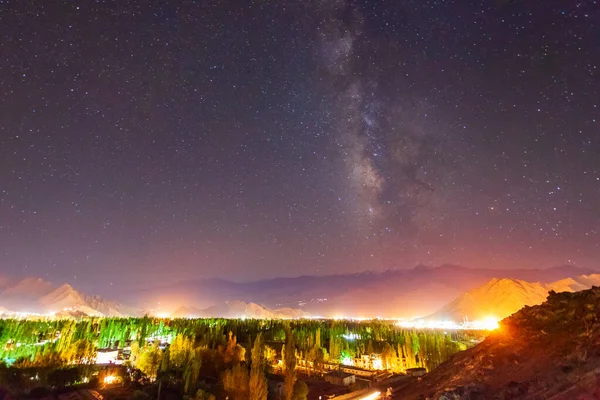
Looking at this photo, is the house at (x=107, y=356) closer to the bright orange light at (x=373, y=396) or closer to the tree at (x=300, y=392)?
the tree at (x=300, y=392)

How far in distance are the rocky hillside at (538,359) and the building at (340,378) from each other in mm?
26019

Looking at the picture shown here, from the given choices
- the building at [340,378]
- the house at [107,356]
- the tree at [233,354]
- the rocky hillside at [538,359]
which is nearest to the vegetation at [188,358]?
the tree at [233,354]

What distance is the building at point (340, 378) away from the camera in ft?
178

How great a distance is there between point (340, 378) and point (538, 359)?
39.2 metres

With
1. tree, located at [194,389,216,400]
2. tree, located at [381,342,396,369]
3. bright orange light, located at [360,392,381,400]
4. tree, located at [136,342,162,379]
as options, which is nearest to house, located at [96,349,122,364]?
tree, located at [136,342,162,379]

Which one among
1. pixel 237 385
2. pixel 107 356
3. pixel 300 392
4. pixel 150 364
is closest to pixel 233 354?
pixel 150 364

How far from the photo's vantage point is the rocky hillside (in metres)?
17.6

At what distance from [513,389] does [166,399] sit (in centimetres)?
3937

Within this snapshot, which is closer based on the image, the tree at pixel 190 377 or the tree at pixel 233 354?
the tree at pixel 190 377

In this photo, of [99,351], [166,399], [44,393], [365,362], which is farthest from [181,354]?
[365,362]

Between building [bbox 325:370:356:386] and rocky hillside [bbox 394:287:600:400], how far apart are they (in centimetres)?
2602

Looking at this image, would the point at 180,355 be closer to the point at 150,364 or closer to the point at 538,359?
the point at 150,364

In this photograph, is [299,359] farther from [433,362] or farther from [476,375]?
[476,375]

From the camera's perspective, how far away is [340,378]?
55.2 metres
